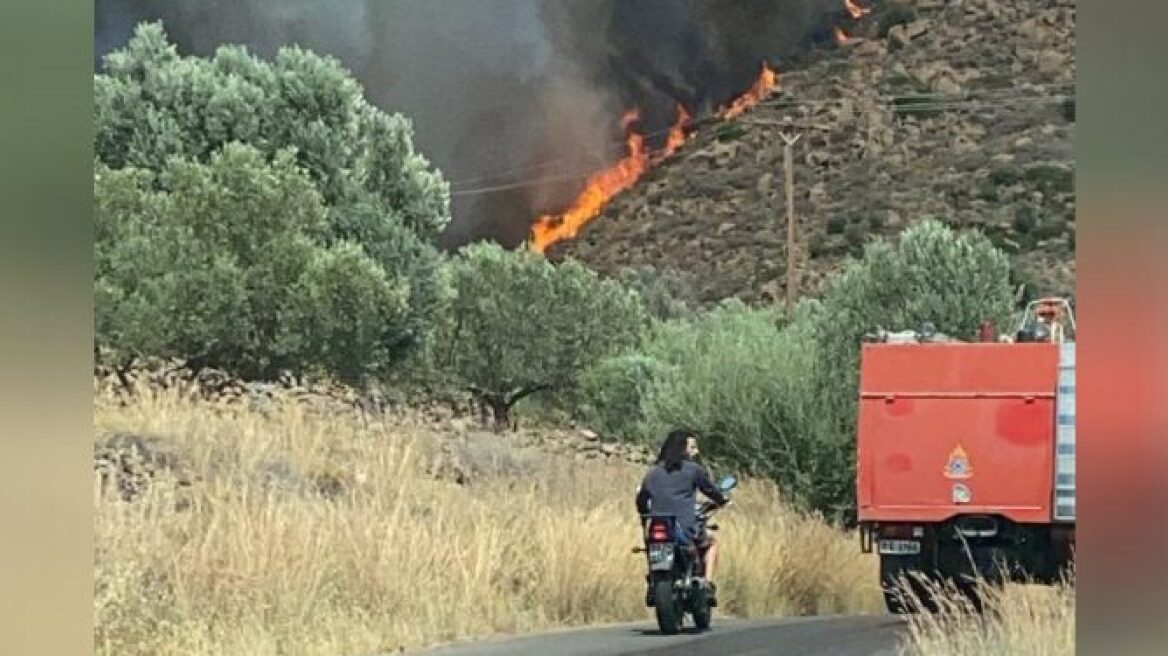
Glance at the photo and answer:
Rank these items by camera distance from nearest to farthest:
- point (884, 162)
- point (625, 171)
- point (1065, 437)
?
point (1065, 437) < point (884, 162) < point (625, 171)

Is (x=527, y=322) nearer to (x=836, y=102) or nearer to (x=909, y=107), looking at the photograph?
(x=836, y=102)

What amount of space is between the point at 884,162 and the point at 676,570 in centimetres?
133

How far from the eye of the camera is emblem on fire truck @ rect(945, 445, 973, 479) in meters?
4.84

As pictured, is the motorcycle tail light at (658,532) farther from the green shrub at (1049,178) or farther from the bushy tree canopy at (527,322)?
the green shrub at (1049,178)

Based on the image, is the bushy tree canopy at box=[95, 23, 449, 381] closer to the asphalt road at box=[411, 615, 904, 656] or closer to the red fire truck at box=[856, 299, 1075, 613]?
the asphalt road at box=[411, 615, 904, 656]

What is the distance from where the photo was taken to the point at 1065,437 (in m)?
4.77

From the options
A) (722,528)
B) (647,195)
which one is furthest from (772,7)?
(722,528)

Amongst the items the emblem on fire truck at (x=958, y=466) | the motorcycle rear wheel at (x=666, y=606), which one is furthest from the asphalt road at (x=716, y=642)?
the emblem on fire truck at (x=958, y=466)

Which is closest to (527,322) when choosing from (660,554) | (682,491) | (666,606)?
(682,491)

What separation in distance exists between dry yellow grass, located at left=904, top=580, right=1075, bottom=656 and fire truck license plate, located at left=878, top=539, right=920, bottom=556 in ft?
0.52

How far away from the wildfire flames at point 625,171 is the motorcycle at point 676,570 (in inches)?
34.8

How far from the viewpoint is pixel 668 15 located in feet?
16.1

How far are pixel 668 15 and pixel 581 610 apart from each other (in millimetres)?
1766

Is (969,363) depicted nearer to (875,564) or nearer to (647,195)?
(875,564)
